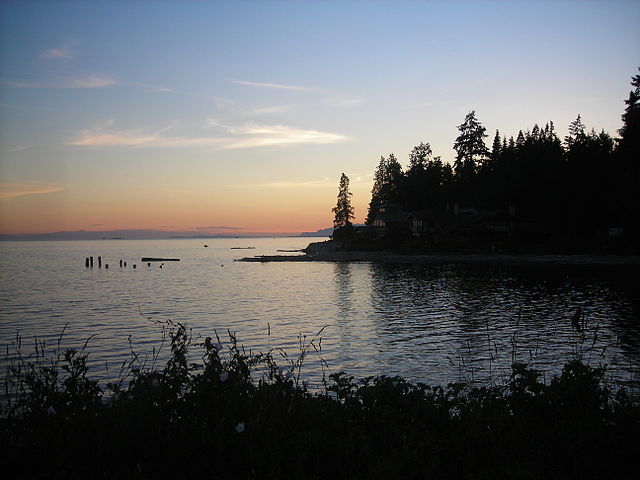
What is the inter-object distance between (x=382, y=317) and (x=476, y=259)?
51.6 metres

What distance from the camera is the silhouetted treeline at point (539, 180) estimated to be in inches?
2771

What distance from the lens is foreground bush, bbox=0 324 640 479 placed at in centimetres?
580

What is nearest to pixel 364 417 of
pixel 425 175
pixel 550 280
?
pixel 550 280

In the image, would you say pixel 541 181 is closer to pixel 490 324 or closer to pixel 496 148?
pixel 496 148

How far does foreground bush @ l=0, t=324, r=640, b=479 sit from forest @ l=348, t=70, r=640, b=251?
227 ft

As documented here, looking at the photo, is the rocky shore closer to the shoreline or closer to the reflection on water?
the shoreline

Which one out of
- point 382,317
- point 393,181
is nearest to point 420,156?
point 393,181

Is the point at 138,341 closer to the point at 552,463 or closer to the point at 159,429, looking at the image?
the point at 159,429

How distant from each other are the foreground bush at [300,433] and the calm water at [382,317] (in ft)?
7.37

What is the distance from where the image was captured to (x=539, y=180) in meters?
85.9

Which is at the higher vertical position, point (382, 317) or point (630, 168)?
point (630, 168)

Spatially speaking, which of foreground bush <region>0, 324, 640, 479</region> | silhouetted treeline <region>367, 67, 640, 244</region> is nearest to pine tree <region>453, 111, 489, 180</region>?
silhouetted treeline <region>367, 67, 640, 244</region>

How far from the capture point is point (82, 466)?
5789mm

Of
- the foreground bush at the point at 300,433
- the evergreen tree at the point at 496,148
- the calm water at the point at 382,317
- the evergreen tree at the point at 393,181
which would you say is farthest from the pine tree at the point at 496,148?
the foreground bush at the point at 300,433
